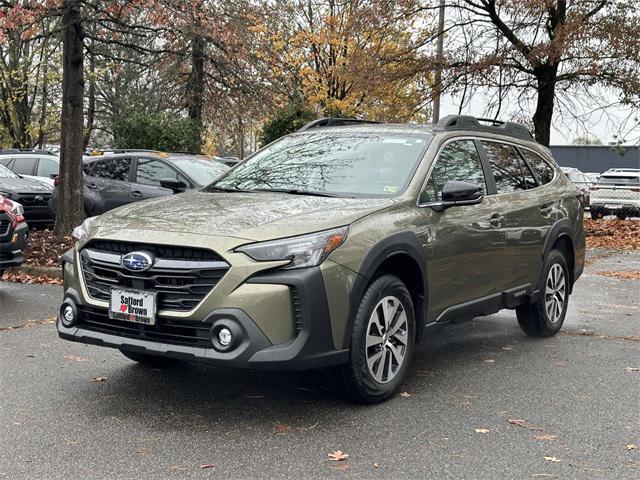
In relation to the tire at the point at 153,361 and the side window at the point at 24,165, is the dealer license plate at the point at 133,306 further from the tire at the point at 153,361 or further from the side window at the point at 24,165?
the side window at the point at 24,165

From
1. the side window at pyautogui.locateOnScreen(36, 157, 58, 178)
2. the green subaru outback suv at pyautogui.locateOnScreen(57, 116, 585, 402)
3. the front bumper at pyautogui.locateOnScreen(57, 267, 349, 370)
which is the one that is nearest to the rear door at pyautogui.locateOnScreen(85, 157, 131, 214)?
Result: the side window at pyautogui.locateOnScreen(36, 157, 58, 178)

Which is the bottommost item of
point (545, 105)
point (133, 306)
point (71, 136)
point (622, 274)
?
point (622, 274)

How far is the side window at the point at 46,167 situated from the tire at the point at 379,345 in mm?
15229

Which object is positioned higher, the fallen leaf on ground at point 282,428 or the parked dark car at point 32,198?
the parked dark car at point 32,198

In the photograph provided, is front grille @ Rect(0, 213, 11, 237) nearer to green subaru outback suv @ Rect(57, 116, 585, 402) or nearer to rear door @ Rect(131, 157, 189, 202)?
green subaru outback suv @ Rect(57, 116, 585, 402)

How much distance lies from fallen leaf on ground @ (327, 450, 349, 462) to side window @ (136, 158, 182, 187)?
10.4 metres

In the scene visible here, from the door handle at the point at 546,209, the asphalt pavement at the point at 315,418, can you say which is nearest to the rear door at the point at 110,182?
the asphalt pavement at the point at 315,418

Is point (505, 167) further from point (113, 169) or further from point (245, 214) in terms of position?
point (113, 169)

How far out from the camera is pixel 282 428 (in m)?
4.52

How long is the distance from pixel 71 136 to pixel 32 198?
3.16 metres

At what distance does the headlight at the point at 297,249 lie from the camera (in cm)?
443

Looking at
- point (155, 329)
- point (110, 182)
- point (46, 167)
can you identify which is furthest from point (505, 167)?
point (46, 167)

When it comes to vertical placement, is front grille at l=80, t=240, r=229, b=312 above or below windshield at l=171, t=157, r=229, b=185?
below

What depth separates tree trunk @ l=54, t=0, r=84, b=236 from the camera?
12.9m
